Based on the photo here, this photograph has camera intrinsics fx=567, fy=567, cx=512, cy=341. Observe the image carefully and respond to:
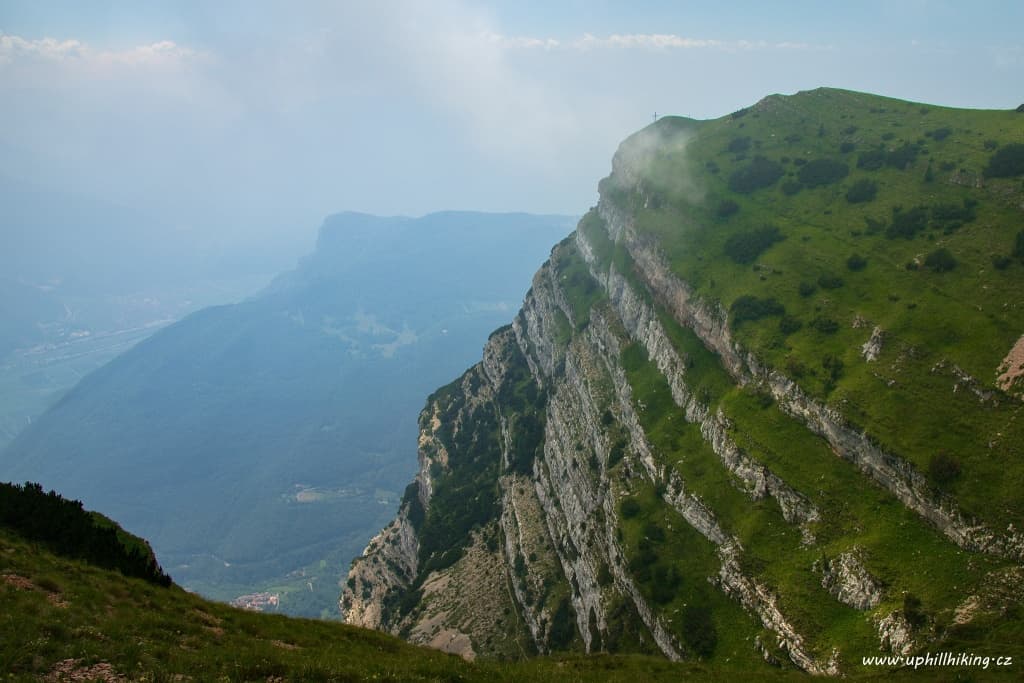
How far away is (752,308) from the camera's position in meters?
70.1

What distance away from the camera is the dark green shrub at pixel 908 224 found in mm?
69062

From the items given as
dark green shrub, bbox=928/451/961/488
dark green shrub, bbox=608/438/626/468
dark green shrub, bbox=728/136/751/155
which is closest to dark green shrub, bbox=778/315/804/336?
dark green shrub, bbox=928/451/961/488

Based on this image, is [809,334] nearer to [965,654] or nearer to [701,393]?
[701,393]

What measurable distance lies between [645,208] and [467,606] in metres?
77.0

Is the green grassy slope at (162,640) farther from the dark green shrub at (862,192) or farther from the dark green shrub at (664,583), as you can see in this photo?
the dark green shrub at (862,192)

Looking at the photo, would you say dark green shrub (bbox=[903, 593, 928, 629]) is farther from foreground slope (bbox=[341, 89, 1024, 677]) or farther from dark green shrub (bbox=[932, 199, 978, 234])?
dark green shrub (bbox=[932, 199, 978, 234])

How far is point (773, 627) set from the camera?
145 ft

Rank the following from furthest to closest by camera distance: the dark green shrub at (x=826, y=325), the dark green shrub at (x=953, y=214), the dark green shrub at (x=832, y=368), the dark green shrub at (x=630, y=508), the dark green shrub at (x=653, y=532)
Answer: the dark green shrub at (x=953, y=214)
the dark green shrub at (x=630, y=508)
the dark green shrub at (x=826, y=325)
the dark green shrub at (x=653, y=532)
the dark green shrub at (x=832, y=368)

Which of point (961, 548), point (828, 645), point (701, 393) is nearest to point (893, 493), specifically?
point (961, 548)

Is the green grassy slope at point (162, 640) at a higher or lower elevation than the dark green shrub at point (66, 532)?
lower

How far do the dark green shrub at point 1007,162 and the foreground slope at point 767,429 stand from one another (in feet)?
1.19

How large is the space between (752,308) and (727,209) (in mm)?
29754

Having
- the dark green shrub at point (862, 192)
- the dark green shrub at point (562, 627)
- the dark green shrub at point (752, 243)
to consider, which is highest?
the dark green shrub at point (862, 192)

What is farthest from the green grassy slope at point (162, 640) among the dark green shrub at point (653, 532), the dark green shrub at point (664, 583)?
the dark green shrub at point (653, 532)
